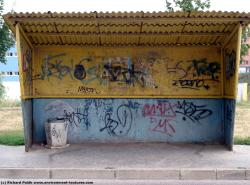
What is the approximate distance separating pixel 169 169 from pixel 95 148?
10.6 feet

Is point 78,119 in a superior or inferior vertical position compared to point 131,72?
Result: inferior

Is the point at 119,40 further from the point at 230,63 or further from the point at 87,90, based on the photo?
the point at 230,63

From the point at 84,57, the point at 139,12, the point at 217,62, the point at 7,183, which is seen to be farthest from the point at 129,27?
the point at 7,183

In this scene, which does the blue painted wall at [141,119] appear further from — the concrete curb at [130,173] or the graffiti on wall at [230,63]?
the concrete curb at [130,173]

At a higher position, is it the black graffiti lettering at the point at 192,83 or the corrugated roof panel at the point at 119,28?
the corrugated roof panel at the point at 119,28

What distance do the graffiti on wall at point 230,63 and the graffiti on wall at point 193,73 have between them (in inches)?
26.1

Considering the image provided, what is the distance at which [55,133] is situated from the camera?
11180mm

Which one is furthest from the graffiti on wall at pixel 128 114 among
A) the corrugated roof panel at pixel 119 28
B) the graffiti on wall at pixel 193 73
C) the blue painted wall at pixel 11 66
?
the blue painted wall at pixel 11 66

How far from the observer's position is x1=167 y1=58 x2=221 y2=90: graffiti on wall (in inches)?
474

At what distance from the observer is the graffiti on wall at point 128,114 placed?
12031mm

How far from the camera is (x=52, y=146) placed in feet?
36.6

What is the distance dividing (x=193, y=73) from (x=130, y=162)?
13.4 feet

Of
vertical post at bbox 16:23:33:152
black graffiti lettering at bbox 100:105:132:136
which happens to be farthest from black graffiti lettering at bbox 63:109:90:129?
vertical post at bbox 16:23:33:152

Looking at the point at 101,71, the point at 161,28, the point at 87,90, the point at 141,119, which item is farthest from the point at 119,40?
the point at 141,119
